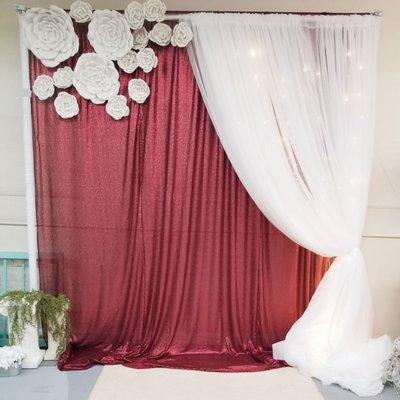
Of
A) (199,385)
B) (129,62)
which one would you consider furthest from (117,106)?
(199,385)

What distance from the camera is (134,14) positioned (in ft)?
9.00

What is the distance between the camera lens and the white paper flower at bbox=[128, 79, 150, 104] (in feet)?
9.29

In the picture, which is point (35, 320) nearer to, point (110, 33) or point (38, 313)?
point (38, 313)

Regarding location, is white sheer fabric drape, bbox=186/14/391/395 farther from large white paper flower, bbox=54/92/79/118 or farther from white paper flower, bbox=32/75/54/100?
white paper flower, bbox=32/75/54/100

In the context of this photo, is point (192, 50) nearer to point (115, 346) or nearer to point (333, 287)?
point (333, 287)

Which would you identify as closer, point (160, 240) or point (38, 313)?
point (38, 313)

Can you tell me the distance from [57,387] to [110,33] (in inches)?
77.5

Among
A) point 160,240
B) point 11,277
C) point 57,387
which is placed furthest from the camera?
point 11,277

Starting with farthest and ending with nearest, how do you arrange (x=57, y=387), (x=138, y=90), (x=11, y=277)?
1. (x=11, y=277)
2. (x=138, y=90)
3. (x=57, y=387)

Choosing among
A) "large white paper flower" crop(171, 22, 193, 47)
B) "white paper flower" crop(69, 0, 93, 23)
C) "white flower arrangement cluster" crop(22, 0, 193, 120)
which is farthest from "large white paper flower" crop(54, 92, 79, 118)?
"large white paper flower" crop(171, 22, 193, 47)

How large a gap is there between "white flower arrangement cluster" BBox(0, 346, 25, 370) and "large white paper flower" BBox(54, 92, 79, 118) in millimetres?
1354

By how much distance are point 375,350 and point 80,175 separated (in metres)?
1.96

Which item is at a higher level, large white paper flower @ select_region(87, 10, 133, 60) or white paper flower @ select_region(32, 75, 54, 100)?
large white paper flower @ select_region(87, 10, 133, 60)

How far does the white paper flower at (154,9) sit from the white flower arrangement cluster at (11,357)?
79.1 inches
